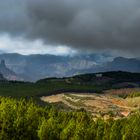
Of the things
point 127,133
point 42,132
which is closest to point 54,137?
point 42,132

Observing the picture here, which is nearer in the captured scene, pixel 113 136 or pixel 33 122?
pixel 113 136

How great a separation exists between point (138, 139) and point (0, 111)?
6883 cm

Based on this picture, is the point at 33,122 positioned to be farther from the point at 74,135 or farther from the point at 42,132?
the point at 74,135

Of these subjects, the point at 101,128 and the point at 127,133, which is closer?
the point at 127,133

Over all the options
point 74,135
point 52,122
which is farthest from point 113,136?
point 52,122

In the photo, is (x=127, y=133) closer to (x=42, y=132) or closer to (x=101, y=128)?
(x=101, y=128)

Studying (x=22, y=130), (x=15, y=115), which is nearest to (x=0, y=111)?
(x=15, y=115)

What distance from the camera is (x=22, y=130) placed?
185 m

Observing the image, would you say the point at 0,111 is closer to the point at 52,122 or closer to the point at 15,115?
the point at 15,115

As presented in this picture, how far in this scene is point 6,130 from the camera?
18200cm

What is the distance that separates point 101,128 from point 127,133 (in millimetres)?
15972

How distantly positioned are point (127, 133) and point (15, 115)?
56108mm

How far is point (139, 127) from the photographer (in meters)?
189

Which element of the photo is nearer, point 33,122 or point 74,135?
point 74,135
